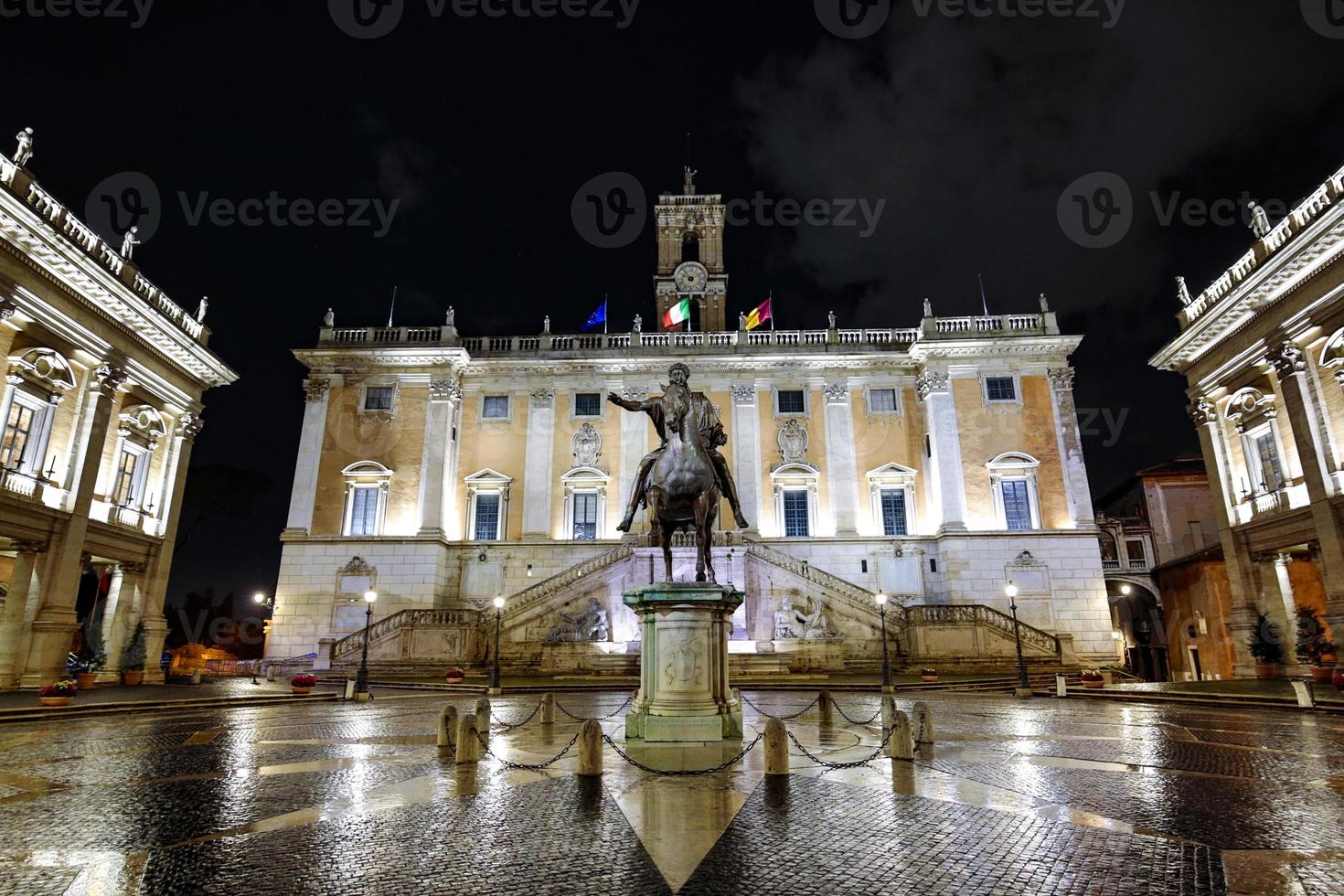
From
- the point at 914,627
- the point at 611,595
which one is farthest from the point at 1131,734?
the point at 611,595

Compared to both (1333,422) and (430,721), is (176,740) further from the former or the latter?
(1333,422)

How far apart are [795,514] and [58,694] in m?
28.8

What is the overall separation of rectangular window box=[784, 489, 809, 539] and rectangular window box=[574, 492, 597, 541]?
9884 mm

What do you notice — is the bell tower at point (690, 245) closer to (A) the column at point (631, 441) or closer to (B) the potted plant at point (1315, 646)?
(A) the column at point (631, 441)

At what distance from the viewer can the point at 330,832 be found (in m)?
5.96

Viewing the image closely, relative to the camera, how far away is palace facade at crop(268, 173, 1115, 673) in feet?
107

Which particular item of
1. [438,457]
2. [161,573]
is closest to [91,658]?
[161,573]

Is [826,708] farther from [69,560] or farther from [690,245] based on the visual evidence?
[690,245]

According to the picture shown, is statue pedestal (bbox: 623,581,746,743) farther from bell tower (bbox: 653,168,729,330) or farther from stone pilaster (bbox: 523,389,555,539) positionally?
bell tower (bbox: 653,168,729,330)

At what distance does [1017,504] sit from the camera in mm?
34438

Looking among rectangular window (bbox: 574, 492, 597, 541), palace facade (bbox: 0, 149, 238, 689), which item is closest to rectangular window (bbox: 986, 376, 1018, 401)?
rectangular window (bbox: 574, 492, 597, 541)

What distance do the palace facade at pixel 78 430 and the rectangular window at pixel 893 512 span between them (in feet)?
104

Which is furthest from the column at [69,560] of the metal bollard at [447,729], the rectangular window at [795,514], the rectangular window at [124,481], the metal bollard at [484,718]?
the rectangular window at [795,514]

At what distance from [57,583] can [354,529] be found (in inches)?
528
